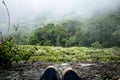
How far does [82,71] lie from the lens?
20.1ft

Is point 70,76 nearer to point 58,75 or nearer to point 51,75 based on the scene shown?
point 58,75

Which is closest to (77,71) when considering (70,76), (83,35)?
(70,76)

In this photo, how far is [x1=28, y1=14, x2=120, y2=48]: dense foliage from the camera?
50500 millimetres

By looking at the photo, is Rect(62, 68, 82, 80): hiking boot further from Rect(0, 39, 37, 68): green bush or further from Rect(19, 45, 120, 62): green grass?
Rect(19, 45, 120, 62): green grass

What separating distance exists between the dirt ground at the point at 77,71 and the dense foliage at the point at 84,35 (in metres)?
41.0

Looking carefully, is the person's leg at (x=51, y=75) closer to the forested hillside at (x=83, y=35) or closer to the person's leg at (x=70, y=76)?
the person's leg at (x=70, y=76)

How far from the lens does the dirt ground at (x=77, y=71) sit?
5.61 m

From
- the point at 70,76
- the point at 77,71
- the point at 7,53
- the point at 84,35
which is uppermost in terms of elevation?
the point at 84,35

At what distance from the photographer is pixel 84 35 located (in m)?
51.8

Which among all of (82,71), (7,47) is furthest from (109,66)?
(7,47)

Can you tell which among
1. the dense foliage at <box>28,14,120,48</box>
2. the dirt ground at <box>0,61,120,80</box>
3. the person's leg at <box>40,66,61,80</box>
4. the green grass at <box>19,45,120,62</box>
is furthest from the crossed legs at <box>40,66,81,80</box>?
the dense foliage at <box>28,14,120,48</box>

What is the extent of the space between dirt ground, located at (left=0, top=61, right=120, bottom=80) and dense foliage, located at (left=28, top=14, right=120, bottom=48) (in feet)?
134

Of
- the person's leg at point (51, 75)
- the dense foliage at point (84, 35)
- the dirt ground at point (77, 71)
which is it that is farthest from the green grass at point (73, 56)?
the dense foliage at point (84, 35)

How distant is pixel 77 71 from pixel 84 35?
1808 inches
